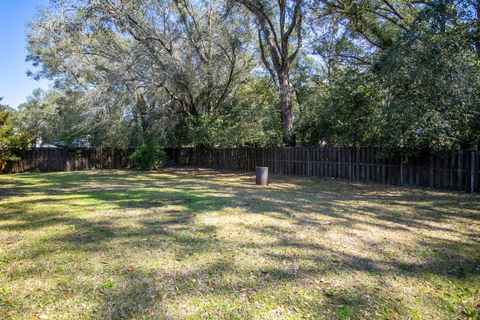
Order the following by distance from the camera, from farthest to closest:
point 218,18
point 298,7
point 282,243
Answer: point 218,18, point 298,7, point 282,243

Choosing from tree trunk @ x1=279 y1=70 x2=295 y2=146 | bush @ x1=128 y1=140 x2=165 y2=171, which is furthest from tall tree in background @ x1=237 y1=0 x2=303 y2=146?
bush @ x1=128 y1=140 x2=165 y2=171

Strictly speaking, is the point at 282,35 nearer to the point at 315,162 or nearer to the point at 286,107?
the point at 286,107

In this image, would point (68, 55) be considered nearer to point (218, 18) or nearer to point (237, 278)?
point (218, 18)

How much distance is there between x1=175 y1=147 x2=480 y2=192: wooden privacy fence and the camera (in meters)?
9.85

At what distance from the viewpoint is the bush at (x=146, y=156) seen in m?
20.2

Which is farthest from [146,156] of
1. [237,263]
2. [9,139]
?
[237,263]

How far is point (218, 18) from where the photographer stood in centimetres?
1845

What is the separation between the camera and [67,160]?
2261 centimetres

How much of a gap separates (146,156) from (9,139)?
7593 millimetres

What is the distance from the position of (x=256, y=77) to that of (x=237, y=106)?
3155 millimetres

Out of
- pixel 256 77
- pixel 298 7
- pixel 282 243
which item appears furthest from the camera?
pixel 256 77

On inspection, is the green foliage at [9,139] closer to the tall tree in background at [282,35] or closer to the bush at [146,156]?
the bush at [146,156]

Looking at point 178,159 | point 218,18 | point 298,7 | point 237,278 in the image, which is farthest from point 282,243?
point 178,159

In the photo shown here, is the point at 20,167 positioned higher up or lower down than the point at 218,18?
lower down
